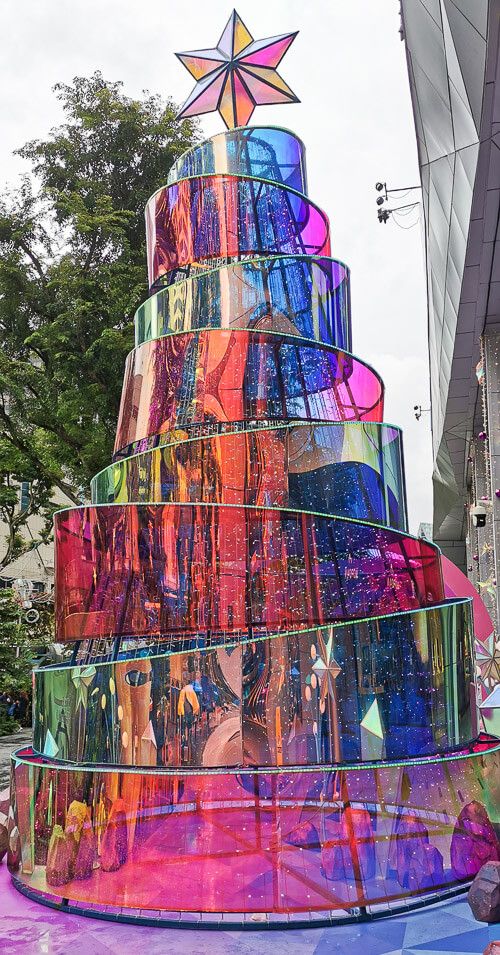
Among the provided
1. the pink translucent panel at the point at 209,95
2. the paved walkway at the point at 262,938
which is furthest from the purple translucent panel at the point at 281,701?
the pink translucent panel at the point at 209,95

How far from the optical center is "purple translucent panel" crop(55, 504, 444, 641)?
6.71m

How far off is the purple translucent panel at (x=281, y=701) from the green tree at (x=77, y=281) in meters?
14.7

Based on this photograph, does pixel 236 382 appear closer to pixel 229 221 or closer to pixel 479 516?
pixel 229 221

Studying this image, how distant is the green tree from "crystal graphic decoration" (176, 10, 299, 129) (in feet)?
32.6

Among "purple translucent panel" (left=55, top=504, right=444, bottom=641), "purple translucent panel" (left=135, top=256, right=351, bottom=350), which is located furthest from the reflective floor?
"purple translucent panel" (left=135, top=256, right=351, bottom=350)

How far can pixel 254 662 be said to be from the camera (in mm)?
6285

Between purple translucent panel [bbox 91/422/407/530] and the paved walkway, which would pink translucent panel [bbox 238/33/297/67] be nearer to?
purple translucent panel [bbox 91/422/407/530]

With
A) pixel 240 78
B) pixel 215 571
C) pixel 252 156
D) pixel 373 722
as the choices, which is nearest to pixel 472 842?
pixel 373 722

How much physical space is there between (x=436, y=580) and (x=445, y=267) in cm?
924

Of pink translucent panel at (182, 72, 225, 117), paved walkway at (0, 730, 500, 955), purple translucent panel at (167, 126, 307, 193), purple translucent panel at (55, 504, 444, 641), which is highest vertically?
pink translucent panel at (182, 72, 225, 117)

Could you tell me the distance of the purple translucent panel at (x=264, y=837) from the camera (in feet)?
18.6

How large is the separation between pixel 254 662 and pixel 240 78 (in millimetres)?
7994

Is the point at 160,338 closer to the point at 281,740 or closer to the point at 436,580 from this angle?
the point at 436,580

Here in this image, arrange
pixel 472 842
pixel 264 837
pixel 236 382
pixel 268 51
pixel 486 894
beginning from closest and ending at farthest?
pixel 486 894 < pixel 264 837 < pixel 472 842 < pixel 236 382 < pixel 268 51
